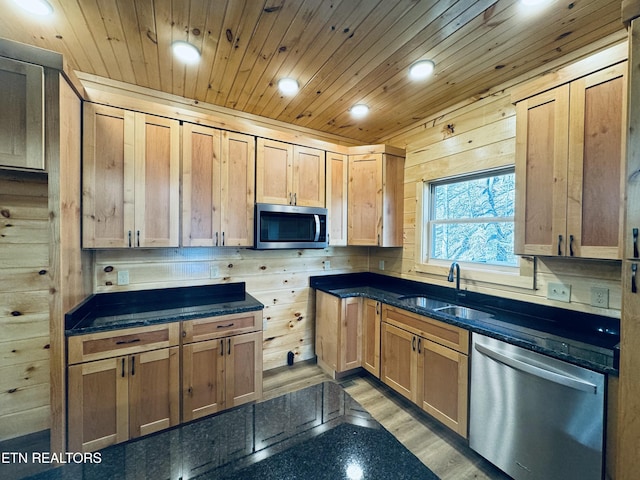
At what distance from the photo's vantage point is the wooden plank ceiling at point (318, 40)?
149cm

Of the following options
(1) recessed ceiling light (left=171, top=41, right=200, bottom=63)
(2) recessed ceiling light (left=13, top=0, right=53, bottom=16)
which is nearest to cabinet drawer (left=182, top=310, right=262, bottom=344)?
(1) recessed ceiling light (left=171, top=41, right=200, bottom=63)

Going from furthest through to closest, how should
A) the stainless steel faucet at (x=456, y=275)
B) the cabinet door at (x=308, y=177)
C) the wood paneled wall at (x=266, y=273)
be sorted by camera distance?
the cabinet door at (x=308, y=177), the stainless steel faucet at (x=456, y=275), the wood paneled wall at (x=266, y=273)

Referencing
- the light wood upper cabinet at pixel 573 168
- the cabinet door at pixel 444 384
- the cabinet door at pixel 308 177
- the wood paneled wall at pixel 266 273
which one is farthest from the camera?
the cabinet door at pixel 308 177

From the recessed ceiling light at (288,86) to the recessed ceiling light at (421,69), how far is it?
2.93 feet

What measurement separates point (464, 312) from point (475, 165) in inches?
49.7

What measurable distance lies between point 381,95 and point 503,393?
236 cm

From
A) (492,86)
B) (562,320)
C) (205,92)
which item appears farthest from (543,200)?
(205,92)

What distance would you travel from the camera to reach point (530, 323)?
184 centimetres

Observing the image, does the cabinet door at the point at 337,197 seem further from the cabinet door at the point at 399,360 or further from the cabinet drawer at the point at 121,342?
the cabinet drawer at the point at 121,342

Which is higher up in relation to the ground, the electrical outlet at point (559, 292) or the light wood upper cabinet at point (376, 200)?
the light wood upper cabinet at point (376, 200)

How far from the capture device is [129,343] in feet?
5.93

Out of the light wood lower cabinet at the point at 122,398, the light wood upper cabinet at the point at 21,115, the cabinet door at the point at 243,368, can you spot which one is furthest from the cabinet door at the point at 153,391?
the light wood upper cabinet at the point at 21,115

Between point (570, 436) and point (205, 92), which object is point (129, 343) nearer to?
point (205, 92)

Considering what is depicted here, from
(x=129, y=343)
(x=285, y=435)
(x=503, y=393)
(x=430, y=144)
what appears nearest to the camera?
(x=285, y=435)
